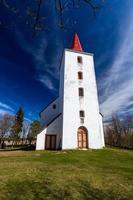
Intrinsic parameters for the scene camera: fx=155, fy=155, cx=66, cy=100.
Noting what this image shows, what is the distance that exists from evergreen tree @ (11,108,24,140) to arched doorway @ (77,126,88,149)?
2622 centimetres

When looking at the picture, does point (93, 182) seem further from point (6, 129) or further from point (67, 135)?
point (6, 129)

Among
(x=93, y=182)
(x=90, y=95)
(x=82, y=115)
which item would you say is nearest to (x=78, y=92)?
(x=90, y=95)

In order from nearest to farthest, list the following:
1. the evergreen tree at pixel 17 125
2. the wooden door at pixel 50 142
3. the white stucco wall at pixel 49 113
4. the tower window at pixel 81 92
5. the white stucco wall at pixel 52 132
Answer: the white stucco wall at pixel 52 132 < the wooden door at pixel 50 142 < the tower window at pixel 81 92 < the white stucco wall at pixel 49 113 < the evergreen tree at pixel 17 125

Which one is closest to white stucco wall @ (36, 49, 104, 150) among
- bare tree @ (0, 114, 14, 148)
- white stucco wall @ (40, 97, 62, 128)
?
white stucco wall @ (40, 97, 62, 128)

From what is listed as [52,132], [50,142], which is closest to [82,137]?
[52,132]

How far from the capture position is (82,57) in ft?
83.1

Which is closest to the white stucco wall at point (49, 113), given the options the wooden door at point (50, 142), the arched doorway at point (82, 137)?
the wooden door at point (50, 142)

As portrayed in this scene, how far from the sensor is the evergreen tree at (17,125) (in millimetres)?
41197

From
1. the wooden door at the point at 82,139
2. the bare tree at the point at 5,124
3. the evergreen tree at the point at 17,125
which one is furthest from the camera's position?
the bare tree at the point at 5,124

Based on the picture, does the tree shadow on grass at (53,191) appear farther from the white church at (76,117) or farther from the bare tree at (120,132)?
the bare tree at (120,132)

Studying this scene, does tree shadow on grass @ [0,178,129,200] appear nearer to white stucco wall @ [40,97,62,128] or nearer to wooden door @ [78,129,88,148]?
wooden door @ [78,129,88,148]

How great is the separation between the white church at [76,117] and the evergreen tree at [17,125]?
22947mm

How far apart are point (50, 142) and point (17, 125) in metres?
26.1

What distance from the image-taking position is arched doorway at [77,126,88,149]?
19.8 meters
